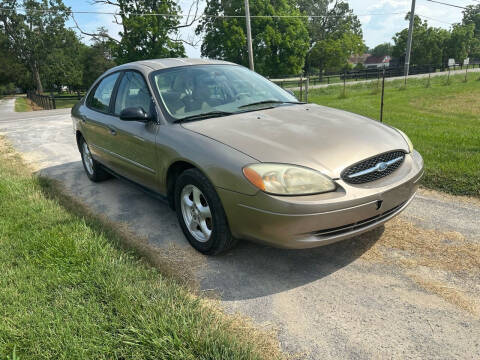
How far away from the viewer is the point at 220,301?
2557mm

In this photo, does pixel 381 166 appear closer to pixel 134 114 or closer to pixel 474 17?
pixel 134 114

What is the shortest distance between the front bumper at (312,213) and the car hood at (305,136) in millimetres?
206

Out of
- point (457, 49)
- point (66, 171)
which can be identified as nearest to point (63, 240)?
point (66, 171)

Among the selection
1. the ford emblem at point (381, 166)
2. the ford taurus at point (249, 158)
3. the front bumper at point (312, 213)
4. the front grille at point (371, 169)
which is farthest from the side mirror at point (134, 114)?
the ford emblem at point (381, 166)

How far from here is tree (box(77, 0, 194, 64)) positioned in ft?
109

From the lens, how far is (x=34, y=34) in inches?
1924

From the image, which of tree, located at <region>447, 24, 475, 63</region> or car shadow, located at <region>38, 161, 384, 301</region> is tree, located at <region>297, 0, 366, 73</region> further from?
car shadow, located at <region>38, 161, 384, 301</region>

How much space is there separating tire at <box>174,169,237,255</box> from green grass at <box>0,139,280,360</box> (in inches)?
17.7

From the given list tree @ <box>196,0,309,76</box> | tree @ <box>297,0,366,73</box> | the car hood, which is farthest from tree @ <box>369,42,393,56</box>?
the car hood

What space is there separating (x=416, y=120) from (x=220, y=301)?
294 inches

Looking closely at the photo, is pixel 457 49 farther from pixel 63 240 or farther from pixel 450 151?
pixel 63 240

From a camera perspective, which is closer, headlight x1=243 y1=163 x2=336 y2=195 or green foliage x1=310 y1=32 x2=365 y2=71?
headlight x1=243 y1=163 x2=336 y2=195

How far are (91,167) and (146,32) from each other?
104 feet

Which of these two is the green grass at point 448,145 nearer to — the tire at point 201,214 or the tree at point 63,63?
the tire at point 201,214
